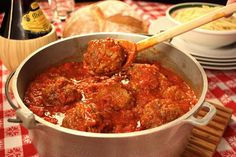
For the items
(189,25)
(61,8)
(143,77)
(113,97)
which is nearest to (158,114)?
(113,97)

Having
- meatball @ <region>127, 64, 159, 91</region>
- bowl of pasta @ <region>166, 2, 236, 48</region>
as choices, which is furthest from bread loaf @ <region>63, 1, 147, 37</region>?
meatball @ <region>127, 64, 159, 91</region>

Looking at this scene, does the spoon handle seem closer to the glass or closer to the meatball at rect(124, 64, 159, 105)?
the meatball at rect(124, 64, 159, 105)

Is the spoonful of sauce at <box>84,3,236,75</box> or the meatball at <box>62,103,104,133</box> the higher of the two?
the spoonful of sauce at <box>84,3,236,75</box>

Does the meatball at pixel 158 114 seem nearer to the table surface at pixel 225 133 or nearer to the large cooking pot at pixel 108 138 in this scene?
the large cooking pot at pixel 108 138

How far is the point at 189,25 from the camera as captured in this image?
56.7 inches

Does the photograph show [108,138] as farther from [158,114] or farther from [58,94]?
[58,94]

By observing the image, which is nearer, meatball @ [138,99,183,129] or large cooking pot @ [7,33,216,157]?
large cooking pot @ [7,33,216,157]

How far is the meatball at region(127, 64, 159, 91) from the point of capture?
4.94 feet

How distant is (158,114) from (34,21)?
0.86 metres

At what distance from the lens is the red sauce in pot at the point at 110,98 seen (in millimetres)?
1173

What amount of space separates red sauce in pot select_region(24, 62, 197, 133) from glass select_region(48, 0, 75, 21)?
1.06 m

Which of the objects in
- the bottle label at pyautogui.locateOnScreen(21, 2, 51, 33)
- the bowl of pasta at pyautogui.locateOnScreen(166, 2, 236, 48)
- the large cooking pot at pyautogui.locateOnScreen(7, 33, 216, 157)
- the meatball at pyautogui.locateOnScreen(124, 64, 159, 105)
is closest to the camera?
the large cooking pot at pyautogui.locateOnScreen(7, 33, 216, 157)

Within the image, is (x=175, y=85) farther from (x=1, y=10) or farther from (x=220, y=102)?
(x=1, y=10)

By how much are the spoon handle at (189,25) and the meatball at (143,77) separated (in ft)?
0.38
